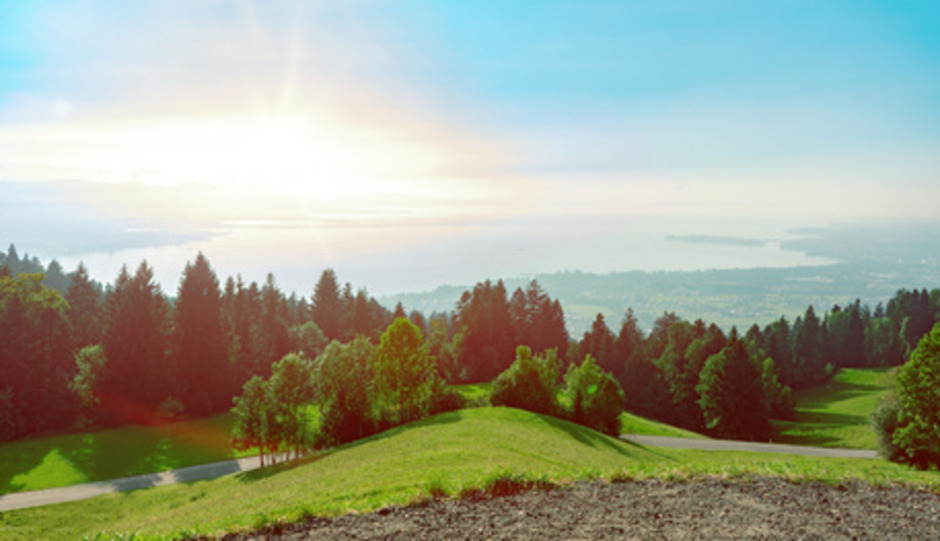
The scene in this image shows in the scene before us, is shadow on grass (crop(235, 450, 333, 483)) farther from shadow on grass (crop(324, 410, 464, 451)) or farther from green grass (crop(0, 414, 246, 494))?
green grass (crop(0, 414, 246, 494))

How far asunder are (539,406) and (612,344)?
49.8 meters

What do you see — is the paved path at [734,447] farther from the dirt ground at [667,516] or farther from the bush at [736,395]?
the dirt ground at [667,516]

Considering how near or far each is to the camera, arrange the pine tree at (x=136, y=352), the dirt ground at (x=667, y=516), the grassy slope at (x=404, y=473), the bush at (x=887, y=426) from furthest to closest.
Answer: the pine tree at (x=136, y=352)
the bush at (x=887, y=426)
the grassy slope at (x=404, y=473)
the dirt ground at (x=667, y=516)

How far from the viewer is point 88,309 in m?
73.3

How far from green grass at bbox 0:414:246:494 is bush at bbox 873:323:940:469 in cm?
6182

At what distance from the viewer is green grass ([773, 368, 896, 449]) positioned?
60.3 metres

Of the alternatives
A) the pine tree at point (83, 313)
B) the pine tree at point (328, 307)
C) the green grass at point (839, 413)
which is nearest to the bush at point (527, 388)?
the green grass at point (839, 413)

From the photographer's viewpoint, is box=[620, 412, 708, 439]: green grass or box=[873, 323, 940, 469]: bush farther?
box=[620, 412, 708, 439]: green grass

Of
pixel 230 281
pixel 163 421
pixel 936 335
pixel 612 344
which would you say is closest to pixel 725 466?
pixel 936 335

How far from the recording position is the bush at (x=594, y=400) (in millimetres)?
51094

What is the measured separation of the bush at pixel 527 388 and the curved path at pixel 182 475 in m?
13.8

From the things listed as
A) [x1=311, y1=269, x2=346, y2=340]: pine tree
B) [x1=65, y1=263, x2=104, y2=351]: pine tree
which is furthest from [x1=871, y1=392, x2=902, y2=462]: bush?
[x1=65, y1=263, x2=104, y2=351]: pine tree

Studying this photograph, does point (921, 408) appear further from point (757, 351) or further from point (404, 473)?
point (757, 351)

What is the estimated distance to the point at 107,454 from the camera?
48531mm
